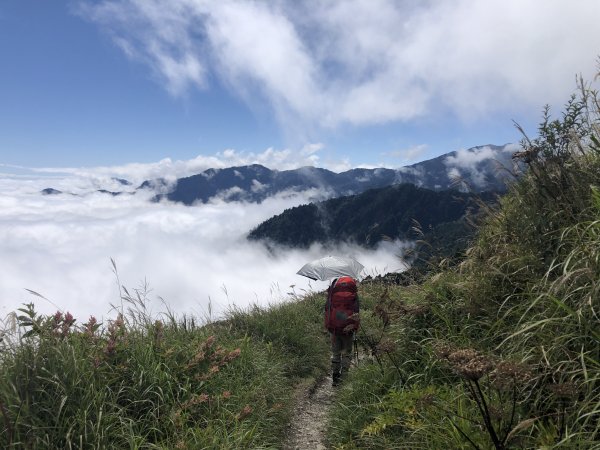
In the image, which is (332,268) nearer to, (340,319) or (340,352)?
(340,319)

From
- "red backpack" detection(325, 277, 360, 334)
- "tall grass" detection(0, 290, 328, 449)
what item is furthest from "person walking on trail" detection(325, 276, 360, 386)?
"tall grass" detection(0, 290, 328, 449)

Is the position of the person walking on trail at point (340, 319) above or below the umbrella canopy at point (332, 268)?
below

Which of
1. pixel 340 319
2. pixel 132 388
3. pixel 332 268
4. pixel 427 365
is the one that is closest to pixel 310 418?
pixel 340 319

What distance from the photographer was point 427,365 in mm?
4250

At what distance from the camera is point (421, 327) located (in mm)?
4996

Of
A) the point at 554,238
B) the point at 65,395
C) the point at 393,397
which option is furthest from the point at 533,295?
the point at 65,395

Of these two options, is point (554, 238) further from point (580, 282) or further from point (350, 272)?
point (350, 272)

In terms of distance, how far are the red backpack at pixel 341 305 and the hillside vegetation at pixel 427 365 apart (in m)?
1.46

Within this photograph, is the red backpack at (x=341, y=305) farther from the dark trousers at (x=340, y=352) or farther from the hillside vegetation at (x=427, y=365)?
the hillside vegetation at (x=427, y=365)

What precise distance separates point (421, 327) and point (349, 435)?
5.47 feet

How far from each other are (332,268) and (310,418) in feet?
12.1

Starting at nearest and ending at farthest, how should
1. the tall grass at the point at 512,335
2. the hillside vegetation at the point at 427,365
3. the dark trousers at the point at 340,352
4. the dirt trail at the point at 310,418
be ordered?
the tall grass at the point at 512,335 → the hillside vegetation at the point at 427,365 → the dirt trail at the point at 310,418 → the dark trousers at the point at 340,352

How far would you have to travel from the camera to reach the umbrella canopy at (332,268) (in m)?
8.61

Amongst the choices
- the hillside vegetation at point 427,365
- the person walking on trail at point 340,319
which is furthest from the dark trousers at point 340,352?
the hillside vegetation at point 427,365
